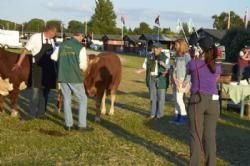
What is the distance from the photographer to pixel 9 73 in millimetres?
11891

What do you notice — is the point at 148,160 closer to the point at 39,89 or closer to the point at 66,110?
the point at 66,110

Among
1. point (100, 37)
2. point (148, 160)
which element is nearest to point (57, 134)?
point (148, 160)

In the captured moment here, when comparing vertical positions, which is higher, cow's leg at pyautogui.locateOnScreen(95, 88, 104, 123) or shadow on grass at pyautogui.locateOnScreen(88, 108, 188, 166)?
cow's leg at pyautogui.locateOnScreen(95, 88, 104, 123)

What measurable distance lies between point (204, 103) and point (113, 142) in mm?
2729

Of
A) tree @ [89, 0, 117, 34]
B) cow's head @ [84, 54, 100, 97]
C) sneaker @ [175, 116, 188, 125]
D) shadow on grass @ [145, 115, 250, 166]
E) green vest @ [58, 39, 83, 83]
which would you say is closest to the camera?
shadow on grass @ [145, 115, 250, 166]

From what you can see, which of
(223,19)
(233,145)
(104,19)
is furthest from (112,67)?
(223,19)

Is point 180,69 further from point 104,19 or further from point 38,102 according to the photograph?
point 104,19

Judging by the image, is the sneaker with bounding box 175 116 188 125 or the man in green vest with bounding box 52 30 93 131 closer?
the man in green vest with bounding box 52 30 93 131

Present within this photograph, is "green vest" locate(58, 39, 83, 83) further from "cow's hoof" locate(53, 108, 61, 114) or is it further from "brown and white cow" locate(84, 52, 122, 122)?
"cow's hoof" locate(53, 108, 61, 114)

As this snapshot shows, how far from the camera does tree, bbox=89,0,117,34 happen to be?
102875 millimetres

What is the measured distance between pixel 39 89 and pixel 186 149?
13.2 feet

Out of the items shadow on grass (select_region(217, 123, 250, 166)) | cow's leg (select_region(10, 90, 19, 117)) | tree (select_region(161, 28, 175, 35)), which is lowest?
shadow on grass (select_region(217, 123, 250, 166))

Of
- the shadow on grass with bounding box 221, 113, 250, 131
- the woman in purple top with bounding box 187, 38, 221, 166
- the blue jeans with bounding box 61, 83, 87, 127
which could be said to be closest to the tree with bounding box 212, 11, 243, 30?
the shadow on grass with bounding box 221, 113, 250, 131

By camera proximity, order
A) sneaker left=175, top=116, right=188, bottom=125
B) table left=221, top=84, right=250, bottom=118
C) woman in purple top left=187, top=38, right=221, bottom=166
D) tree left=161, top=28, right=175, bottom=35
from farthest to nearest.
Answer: tree left=161, top=28, right=175, bottom=35
table left=221, top=84, right=250, bottom=118
sneaker left=175, top=116, right=188, bottom=125
woman in purple top left=187, top=38, right=221, bottom=166
